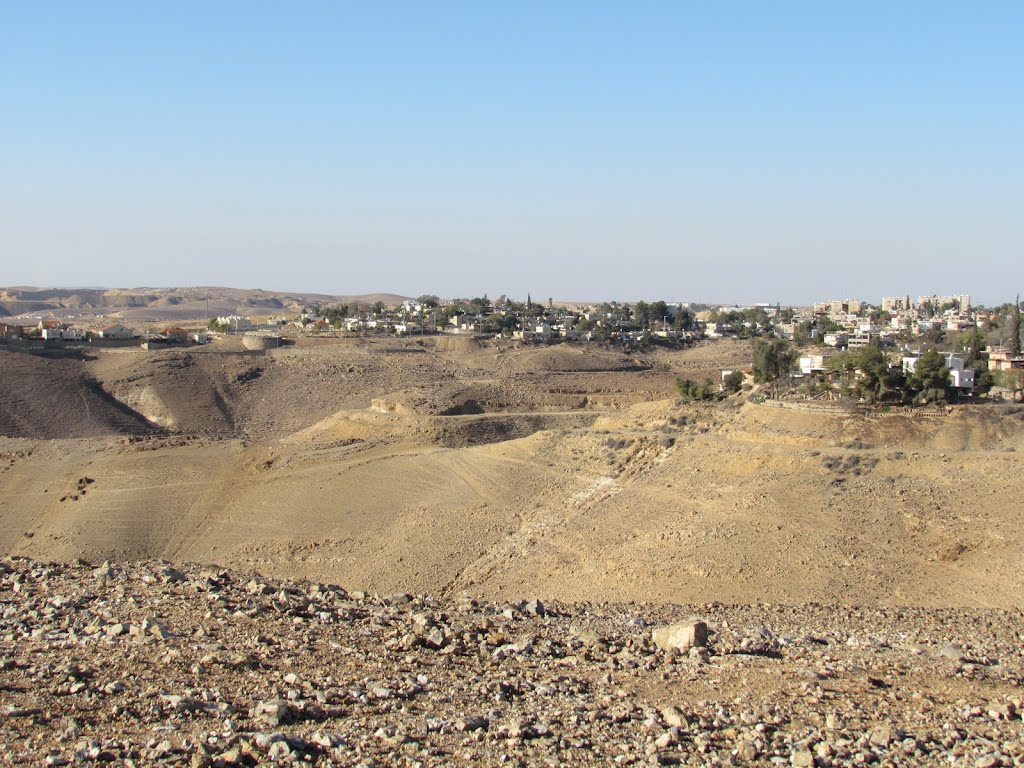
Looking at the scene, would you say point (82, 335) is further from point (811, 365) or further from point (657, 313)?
point (657, 313)

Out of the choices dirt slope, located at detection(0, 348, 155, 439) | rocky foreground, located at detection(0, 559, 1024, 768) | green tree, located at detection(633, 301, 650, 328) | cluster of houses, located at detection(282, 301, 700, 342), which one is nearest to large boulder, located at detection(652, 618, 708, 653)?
rocky foreground, located at detection(0, 559, 1024, 768)

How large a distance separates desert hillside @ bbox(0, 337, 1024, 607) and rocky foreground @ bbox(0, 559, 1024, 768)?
202 inches

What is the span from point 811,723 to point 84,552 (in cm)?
2116

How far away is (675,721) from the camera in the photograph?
35.4ft

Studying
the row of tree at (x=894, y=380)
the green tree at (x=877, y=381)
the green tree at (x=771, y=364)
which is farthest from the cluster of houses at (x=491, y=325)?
the green tree at (x=877, y=381)

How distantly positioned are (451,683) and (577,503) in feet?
55.8

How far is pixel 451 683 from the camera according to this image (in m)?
12.4

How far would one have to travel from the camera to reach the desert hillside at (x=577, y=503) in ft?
76.2

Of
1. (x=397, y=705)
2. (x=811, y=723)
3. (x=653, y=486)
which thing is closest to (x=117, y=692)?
(x=397, y=705)

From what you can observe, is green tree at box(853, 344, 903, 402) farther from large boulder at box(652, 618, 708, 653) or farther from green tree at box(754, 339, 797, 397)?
large boulder at box(652, 618, 708, 653)

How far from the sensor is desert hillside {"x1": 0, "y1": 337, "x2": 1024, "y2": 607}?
76.2ft

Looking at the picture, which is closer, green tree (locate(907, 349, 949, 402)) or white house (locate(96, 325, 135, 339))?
green tree (locate(907, 349, 949, 402))

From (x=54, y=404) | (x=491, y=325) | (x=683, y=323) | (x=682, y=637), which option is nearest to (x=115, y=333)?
(x=54, y=404)

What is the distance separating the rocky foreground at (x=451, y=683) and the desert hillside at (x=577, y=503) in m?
5.12
